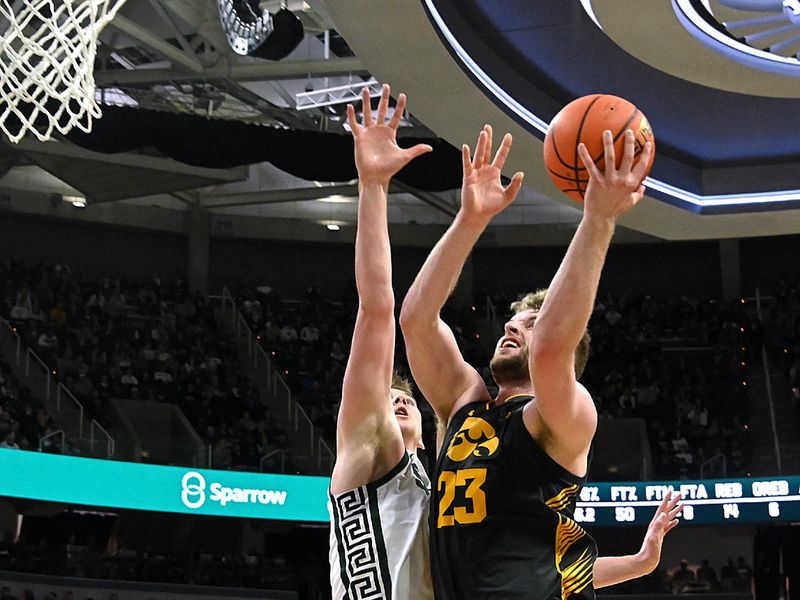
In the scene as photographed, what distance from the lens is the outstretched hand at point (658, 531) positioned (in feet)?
14.0

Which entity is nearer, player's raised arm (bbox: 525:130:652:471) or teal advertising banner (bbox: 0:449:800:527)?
player's raised arm (bbox: 525:130:652:471)

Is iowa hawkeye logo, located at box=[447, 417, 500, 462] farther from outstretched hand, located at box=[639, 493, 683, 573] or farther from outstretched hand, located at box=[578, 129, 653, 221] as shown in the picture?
outstretched hand, located at box=[639, 493, 683, 573]

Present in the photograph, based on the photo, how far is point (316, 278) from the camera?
23031 mm

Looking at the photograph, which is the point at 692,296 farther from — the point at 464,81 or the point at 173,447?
the point at 464,81

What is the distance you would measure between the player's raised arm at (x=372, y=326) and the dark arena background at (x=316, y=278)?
5.72m

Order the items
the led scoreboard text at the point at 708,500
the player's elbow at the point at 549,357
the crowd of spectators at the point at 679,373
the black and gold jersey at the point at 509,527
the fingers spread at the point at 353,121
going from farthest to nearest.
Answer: the crowd of spectators at the point at 679,373, the led scoreboard text at the point at 708,500, the fingers spread at the point at 353,121, the black and gold jersey at the point at 509,527, the player's elbow at the point at 549,357

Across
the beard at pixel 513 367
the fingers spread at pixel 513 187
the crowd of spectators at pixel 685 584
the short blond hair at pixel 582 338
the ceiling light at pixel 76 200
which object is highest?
the ceiling light at pixel 76 200

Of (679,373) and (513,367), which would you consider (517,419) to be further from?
(679,373)

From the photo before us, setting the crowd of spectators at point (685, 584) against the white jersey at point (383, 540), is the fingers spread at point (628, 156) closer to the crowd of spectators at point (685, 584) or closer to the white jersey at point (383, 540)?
the white jersey at point (383, 540)

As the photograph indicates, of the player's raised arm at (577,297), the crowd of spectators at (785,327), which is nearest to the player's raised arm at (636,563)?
the player's raised arm at (577,297)

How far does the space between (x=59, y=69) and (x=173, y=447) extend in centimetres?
980

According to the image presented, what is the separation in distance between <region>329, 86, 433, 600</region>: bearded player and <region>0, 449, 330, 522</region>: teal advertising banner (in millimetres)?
10770

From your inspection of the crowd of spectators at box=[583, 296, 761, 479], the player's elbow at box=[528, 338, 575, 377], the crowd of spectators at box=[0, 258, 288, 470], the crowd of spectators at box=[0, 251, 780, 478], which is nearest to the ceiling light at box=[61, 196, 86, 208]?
the crowd of spectators at box=[0, 258, 288, 470]

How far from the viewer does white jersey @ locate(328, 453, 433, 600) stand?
3.02 metres
